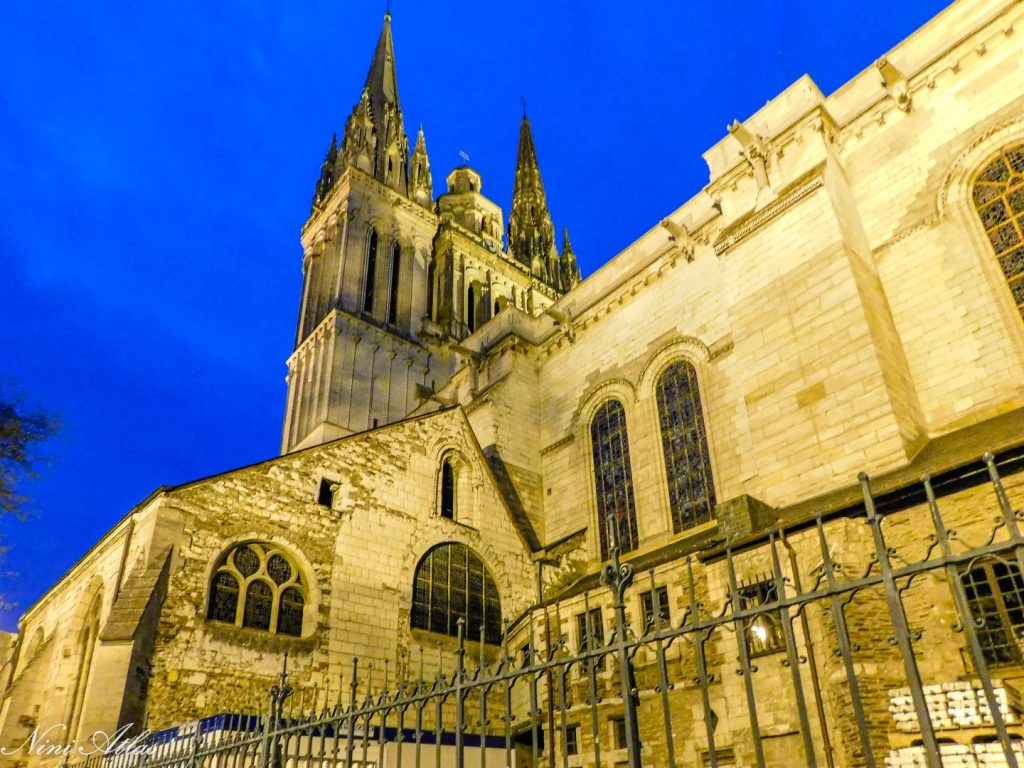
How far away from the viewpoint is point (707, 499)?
14.8m

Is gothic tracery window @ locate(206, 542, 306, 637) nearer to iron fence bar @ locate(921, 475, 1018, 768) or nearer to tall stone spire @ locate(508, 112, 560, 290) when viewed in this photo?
iron fence bar @ locate(921, 475, 1018, 768)

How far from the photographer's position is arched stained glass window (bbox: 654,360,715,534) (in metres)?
15.0

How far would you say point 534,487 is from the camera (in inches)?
741

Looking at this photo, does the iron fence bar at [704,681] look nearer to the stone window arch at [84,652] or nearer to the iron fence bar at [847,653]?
the iron fence bar at [847,653]

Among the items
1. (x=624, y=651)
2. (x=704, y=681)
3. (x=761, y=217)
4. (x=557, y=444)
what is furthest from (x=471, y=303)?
(x=704, y=681)

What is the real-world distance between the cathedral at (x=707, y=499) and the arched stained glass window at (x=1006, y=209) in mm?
40

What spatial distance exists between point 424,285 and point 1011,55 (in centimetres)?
2499

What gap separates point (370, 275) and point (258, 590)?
22503 millimetres

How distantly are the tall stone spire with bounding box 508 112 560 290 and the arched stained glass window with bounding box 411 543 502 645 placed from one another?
2819cm

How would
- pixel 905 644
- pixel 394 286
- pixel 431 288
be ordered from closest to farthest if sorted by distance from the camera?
A: pixel 905 644, pixel 394 286, pixel 431 288

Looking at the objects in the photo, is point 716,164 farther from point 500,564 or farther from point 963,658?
point 963,658

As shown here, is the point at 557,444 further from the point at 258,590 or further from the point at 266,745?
the point at 266,745

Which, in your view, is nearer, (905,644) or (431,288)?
(905,644)

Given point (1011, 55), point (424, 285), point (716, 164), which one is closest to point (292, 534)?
point (716, 164)
